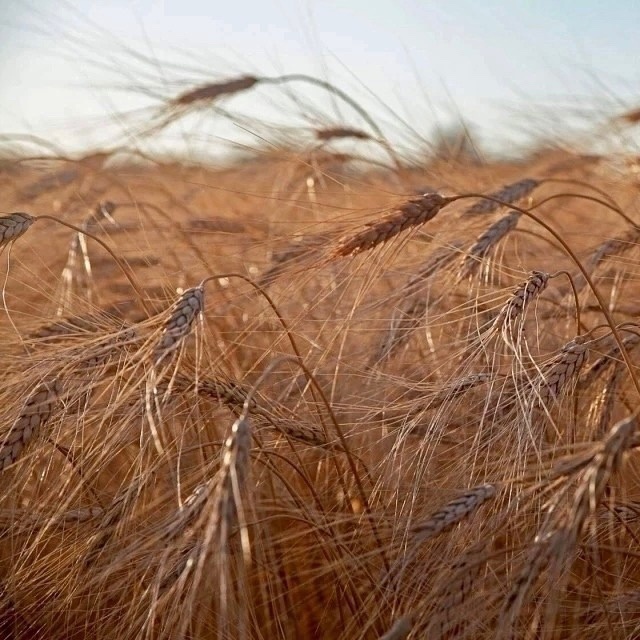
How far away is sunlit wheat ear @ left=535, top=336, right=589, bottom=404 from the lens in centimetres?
156

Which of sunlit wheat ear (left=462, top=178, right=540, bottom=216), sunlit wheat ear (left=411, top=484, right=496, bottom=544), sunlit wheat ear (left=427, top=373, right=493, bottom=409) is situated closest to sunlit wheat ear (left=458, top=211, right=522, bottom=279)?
sunlit wheat ear (left=462, top=178, right=540, bottom=216)

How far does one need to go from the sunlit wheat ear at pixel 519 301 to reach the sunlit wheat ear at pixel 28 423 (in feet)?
2.43

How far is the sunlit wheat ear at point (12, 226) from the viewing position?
1.60m

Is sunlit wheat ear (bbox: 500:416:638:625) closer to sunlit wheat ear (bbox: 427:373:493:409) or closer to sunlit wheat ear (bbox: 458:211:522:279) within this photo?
sunlit wheat ear (bbox: 427:373:493:409)

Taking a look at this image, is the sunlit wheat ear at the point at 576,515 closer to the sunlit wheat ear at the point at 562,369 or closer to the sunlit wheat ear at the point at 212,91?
the sunlit wheat ear at the point at 562,369

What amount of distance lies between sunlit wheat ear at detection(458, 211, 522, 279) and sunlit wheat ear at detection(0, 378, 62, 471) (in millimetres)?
850

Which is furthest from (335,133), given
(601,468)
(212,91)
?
(601,468)

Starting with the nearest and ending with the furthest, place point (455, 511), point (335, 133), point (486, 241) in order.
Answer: point (455, 511)
point (486, 241)
point (335, 133)

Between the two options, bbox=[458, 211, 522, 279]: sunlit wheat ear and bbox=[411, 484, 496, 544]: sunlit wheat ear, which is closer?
bbox=[411, 484, 496, 544]: sunlit wheat ear

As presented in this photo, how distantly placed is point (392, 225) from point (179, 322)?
436 mm

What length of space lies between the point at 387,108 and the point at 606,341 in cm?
108

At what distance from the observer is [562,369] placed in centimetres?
157

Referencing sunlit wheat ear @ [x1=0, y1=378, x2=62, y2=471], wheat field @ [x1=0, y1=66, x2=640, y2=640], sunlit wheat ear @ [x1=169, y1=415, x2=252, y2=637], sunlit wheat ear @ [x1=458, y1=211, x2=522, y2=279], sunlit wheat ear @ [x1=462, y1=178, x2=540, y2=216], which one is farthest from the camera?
sunlit wheat ear @ [x1=462, y1=178, x2=540, y2=216]

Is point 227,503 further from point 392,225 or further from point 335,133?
point 335,133
